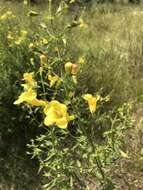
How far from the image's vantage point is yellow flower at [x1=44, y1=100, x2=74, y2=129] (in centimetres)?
245

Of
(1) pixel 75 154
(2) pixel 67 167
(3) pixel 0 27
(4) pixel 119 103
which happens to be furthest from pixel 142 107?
(2) pixel 67 167

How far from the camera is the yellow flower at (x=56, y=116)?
2446 millimetres

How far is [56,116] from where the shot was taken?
246 cm

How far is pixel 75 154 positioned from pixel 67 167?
0.93 meters

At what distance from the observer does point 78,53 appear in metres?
5.60

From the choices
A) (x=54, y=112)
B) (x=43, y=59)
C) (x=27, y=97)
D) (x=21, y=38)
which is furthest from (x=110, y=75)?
(x=54, y=112)

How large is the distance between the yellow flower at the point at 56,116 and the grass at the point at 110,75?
0.88 meters

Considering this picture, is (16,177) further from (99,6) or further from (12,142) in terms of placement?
(99,6)

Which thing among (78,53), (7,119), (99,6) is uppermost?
(99,6)

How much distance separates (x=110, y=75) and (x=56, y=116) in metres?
2.80

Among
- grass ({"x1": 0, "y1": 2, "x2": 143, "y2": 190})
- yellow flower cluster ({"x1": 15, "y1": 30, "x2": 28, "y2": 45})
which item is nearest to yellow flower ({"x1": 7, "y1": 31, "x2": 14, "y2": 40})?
yellow flower cluster ({"x1": 15, "y1": 30, "x2": 28, "y2": 45})

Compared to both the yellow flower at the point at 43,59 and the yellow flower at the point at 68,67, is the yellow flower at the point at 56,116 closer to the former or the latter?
the yellow flower at the point at 68,67

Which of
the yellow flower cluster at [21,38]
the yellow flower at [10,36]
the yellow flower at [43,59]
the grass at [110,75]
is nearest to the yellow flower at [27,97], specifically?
the yellow flower at [43,59]

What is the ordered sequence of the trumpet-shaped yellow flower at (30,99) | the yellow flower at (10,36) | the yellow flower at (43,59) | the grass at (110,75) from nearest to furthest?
the trumpet-shaped yellow flower at (30,99) → the yellow flower at (43,59) → the grass at (110,75) → the yellow flower at (10,36)
